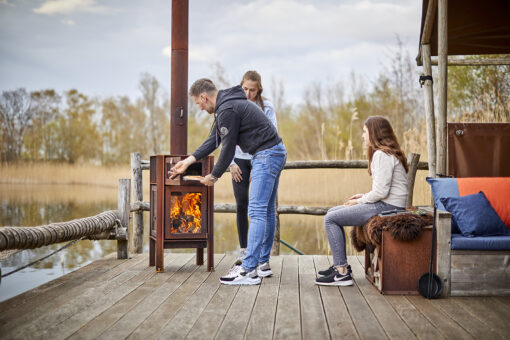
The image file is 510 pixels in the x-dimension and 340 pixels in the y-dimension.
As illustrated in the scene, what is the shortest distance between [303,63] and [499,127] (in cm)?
1178

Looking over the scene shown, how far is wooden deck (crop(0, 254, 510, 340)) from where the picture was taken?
251 cm

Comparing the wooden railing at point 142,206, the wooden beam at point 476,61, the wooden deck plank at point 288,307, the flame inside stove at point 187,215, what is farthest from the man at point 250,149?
the wooden beam at point 476,61

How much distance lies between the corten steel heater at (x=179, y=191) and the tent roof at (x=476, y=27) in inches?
104

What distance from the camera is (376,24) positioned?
16.6 m

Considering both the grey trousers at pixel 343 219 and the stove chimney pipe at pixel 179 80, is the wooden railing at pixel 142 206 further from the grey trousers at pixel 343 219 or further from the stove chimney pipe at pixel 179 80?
the grey trousers at pixel 343 219

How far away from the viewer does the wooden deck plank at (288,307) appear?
2.52m

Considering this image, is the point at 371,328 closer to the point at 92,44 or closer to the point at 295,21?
the point at 295,21

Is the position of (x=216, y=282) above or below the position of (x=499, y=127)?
below

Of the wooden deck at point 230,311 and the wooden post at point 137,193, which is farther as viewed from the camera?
the wooden post at point 137,193

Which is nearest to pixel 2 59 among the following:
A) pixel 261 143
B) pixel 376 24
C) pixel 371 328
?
pixel 376 24

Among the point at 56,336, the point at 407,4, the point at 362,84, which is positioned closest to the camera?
the point at 56,336

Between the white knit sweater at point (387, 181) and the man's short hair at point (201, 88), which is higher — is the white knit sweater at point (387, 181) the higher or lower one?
the lower one

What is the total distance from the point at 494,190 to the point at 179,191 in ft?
7.87

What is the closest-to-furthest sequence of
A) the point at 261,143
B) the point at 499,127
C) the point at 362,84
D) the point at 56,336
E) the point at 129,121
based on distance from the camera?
the point at 56,336
the point at 261,143
the point at 499,127
the point at 362,84
the point at 129,121
